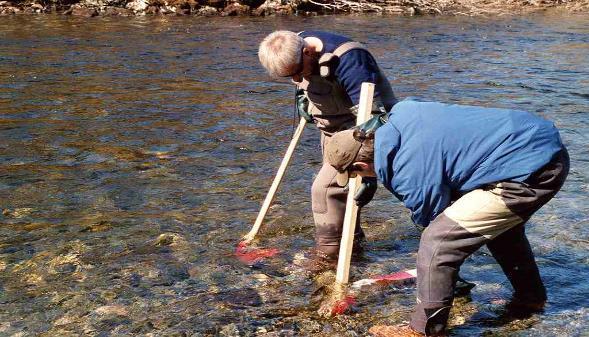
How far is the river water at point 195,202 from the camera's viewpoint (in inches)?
220

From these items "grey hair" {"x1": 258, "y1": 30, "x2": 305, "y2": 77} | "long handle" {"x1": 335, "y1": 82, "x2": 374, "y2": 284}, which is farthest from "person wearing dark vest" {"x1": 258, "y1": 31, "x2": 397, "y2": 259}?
"long handle" {"x1": 335, "y1": 82, "x2": 374, "y2": 284}

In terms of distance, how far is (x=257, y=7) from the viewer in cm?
2886

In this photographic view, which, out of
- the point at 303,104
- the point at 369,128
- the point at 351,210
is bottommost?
the point at 351,210

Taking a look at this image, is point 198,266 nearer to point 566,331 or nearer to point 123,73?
point 566,331

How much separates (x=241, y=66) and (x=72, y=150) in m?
7.44

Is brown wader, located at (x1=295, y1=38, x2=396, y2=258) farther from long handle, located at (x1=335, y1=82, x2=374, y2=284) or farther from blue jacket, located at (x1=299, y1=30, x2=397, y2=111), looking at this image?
long handle, located at (x1=335, y1=82, x2=374, y2=284)

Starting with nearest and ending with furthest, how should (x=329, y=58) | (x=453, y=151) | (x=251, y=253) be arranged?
(x=453, y=151)
(x=329, y=58)
(x=251, y=253)

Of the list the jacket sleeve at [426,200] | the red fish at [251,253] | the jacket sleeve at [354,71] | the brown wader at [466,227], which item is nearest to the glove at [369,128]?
the jacket sleeve at [426,200]

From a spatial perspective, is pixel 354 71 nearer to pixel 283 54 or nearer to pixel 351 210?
pixel 283 54

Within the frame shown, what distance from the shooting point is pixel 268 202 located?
682cm

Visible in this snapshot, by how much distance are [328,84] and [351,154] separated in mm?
1371

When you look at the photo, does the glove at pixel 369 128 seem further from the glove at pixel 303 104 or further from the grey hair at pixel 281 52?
the glove at pixel 303 104

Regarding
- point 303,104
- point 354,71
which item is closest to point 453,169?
point 354,71

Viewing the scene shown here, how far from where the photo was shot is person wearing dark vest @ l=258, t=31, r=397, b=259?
17.8 feet
